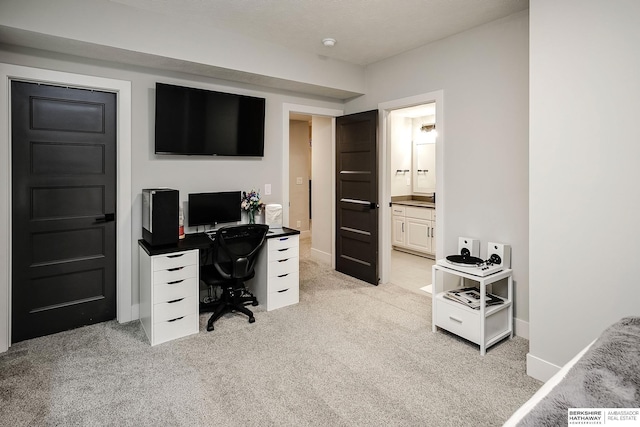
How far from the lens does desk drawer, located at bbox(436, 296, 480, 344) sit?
268 centimetres

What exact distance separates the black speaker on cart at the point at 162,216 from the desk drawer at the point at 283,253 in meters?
0.90

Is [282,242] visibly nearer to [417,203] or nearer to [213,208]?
[213,208]

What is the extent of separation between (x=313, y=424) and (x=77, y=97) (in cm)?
305

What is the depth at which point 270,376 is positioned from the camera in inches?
92.7

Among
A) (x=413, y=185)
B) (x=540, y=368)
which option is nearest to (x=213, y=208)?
(x=540, y=368)

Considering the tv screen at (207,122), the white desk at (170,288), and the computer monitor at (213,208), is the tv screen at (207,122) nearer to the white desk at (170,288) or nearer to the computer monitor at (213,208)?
the computer monitor at (213,208)

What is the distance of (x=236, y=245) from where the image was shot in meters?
3.03

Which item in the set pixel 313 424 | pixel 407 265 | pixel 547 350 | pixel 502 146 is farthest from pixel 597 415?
pixel 407 265

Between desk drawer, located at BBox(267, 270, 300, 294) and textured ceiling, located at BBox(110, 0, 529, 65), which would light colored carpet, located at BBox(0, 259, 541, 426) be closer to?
desk drawer, located at BBox(267, 270, 300, 294)

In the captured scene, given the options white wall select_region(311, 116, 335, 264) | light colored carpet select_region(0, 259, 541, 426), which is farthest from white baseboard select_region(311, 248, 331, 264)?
light colored carpet select_region(0, 259, 541, 426)

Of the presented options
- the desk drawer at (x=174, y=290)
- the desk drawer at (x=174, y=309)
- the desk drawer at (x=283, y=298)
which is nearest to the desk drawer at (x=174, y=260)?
the desk drawer at (x=174, y=290)

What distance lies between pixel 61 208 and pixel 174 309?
1.26m

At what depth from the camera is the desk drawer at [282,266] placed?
3467 millimetres

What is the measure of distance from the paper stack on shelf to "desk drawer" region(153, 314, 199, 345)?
2.12 metres
